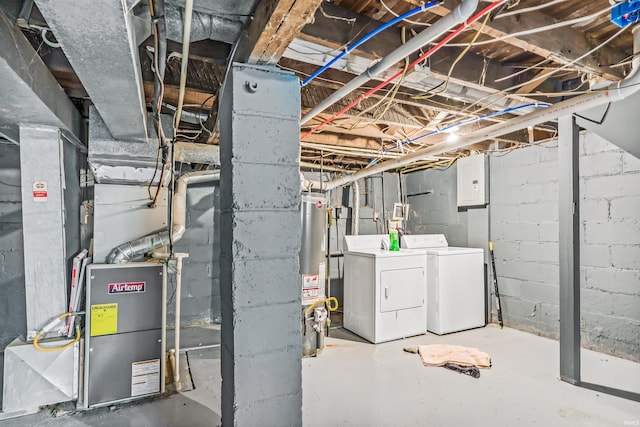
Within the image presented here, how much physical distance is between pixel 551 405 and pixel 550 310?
1.41 metres

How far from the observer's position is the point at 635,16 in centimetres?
149

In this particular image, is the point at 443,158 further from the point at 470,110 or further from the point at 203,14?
the point at 203,14

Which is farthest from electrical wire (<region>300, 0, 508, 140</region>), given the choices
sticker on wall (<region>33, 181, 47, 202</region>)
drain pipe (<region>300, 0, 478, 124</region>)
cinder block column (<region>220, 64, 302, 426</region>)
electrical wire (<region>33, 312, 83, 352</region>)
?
electrical wire (<region>33, 312, 83, 352</region>)

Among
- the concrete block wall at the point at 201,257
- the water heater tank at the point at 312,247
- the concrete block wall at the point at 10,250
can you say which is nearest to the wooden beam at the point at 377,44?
the water heater tank at the point at 312,247

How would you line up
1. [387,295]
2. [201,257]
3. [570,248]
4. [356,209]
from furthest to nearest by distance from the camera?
[356,209] < [201,257] < [387,295] < [570,248]

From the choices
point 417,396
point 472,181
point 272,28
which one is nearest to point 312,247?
point 417,396

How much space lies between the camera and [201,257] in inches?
158

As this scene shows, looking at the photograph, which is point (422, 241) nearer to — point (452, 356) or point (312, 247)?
point (452, 356)

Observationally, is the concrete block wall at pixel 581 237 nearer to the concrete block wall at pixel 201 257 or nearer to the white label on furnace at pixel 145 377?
the concrete block wall at pixel 201 257

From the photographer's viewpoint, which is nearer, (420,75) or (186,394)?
(420,75)

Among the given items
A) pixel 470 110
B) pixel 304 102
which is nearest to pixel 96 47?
pixel 304 102

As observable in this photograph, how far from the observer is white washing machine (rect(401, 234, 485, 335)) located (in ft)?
11.4

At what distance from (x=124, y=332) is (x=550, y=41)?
9.84 feet

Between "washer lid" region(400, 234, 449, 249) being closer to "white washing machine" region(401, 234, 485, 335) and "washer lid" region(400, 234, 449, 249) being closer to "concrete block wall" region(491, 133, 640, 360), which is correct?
"white washing machine" region(401, 234, 485, 335)
